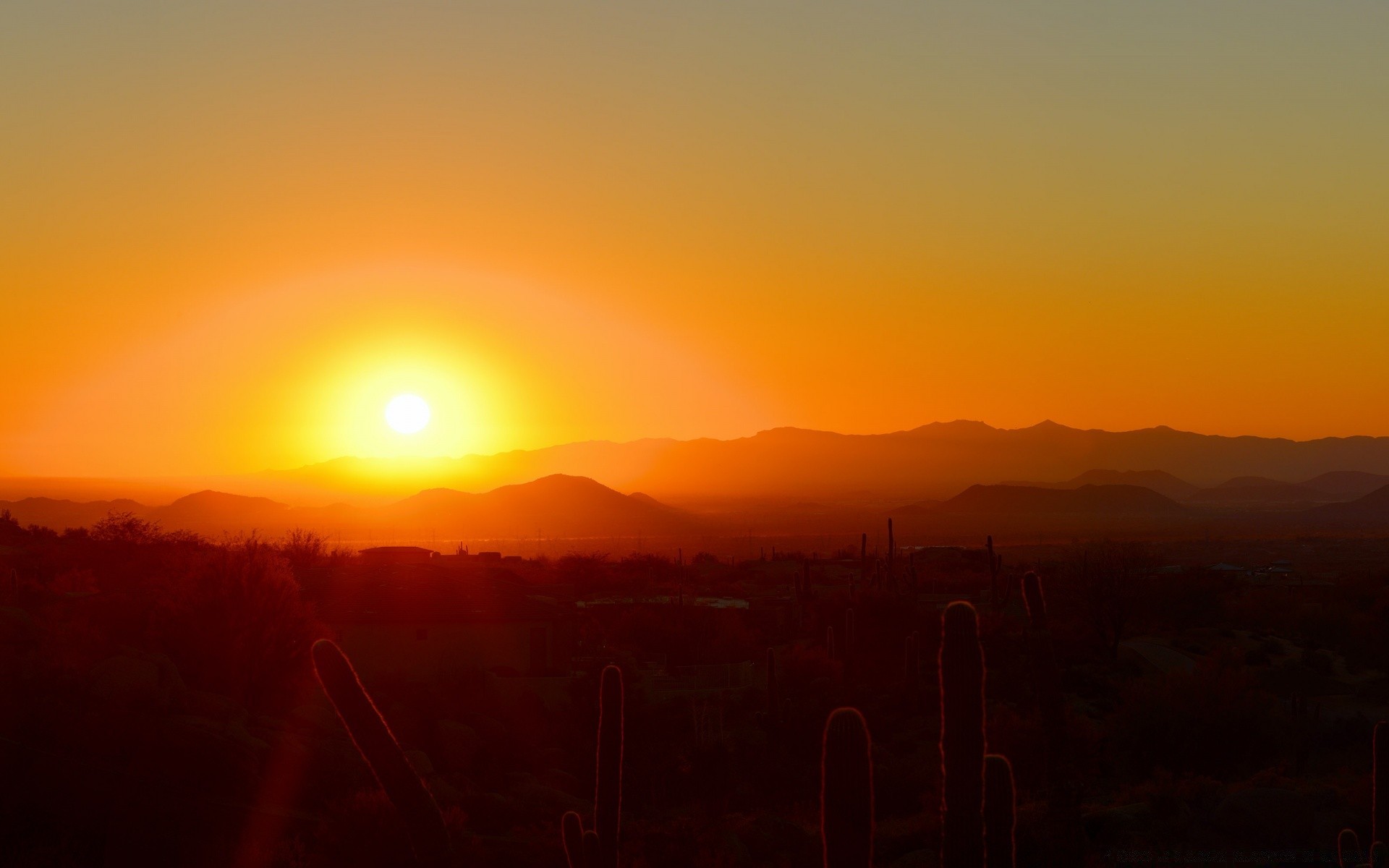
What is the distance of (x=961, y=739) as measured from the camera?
9.52 metres

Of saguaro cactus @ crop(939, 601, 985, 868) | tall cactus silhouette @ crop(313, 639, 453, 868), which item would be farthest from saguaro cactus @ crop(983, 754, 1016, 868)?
tall cactus silhouette @ crop(313, 639, 453, 868)

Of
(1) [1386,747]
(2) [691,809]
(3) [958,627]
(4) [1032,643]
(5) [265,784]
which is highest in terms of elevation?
(3) [958,627]

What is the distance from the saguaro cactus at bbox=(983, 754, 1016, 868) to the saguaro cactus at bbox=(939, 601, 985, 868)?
768 millimetres

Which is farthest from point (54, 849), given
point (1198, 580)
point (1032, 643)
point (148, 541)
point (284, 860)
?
point (1198, 580)

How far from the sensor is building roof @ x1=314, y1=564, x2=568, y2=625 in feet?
122

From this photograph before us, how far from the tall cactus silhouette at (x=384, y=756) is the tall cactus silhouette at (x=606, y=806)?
6.52ft

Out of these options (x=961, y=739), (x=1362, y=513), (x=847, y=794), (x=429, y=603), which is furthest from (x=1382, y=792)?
(x=1362, y=513)

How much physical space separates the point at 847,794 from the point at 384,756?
14.2 feet

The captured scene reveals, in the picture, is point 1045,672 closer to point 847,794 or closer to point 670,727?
point 847,794

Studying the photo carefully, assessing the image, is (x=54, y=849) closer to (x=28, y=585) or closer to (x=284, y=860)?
(x=284, y=860)

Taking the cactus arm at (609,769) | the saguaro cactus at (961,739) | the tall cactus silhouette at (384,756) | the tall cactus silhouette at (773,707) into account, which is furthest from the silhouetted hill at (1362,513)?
the tall cactus silhouette at (384,756)

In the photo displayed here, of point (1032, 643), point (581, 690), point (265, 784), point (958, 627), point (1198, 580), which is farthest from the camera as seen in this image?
point (1198, 580)

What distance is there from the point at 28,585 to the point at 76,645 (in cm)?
1066

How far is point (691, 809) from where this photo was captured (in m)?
27.0
